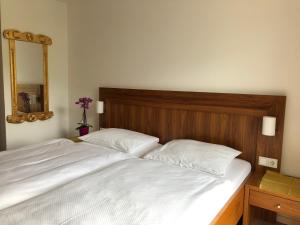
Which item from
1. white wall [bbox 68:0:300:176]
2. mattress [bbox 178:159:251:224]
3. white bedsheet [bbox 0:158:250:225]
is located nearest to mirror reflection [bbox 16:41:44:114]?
white wall [bbox 68:0:300:176]

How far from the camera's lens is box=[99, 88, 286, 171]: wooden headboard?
213 cm

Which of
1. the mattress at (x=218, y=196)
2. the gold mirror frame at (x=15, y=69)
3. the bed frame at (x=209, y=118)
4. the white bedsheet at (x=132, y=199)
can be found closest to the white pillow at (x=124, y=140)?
the bed frame at (x=209, y=118)

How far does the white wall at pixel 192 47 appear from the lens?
205cm

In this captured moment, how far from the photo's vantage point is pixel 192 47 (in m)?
2.46

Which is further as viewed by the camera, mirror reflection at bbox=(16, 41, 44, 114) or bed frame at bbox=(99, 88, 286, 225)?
mirror reflection at bbox=(16, 41, 44, 114)

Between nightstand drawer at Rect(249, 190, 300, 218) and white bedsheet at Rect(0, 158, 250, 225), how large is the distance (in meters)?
0.16

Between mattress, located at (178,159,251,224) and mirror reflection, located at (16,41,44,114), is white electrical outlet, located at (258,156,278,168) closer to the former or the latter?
mattress, located at (178,159,251,224)

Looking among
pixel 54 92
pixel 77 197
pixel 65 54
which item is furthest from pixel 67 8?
pixel 77 197

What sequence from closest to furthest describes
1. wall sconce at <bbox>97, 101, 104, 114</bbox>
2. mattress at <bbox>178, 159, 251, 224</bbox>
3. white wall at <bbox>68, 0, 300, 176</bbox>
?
mattress at <bbox>178, 159, 251, 224</bbox>, white wall at <bbox>68, 0, 300, 176</bbox>, wall sconce at <bbox>97, 101, 104, 114</bbox>

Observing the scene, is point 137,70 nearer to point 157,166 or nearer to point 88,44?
point 88,44

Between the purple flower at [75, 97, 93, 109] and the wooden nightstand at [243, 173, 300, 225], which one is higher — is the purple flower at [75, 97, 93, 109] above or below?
above

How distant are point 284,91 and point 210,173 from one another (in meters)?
0.89

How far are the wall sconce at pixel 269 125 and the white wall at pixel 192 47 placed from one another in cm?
17

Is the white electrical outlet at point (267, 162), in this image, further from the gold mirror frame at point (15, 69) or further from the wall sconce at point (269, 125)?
the gold mirror frame at point (15, 69)
